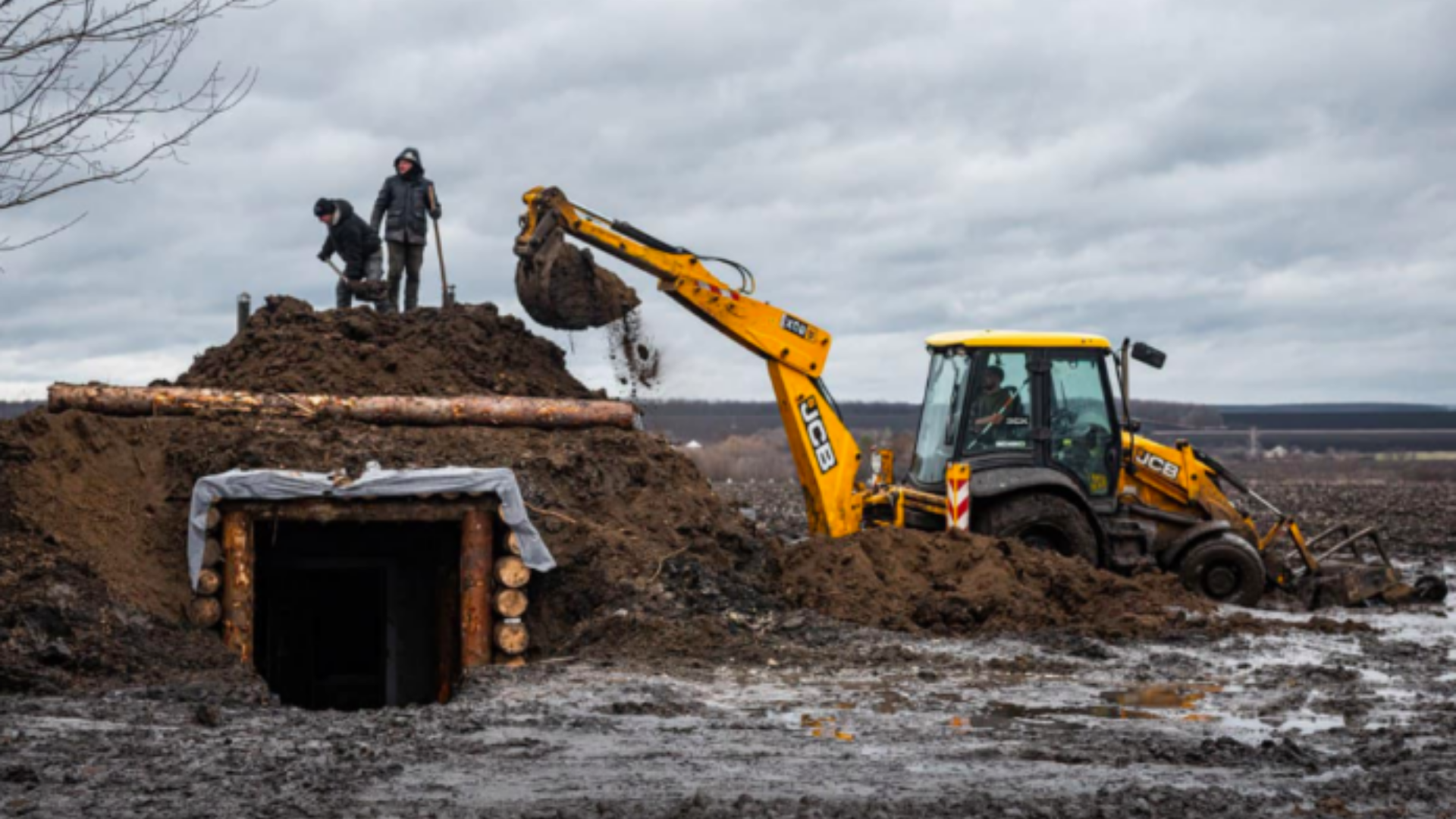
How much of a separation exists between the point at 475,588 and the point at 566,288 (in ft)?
11.8

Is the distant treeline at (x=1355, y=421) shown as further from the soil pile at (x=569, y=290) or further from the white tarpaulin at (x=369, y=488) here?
the white tarpaulin at (x=369, y=488)

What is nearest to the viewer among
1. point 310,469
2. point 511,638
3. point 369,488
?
point 369,488

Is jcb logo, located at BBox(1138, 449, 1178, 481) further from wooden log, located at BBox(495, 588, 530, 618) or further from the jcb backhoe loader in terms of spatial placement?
wooden log, located at BBox(495, 588, 530, 618)

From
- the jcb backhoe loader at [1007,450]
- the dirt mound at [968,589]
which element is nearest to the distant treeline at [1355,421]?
the jcb backhoe loader at [1007,450]

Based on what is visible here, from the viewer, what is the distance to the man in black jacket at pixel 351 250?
16.8 m

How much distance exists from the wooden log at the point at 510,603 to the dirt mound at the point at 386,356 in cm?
250

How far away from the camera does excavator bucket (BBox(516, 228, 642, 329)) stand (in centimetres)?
1524

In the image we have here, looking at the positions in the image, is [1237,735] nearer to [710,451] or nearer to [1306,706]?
[1306,706]

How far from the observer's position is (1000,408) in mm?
15656

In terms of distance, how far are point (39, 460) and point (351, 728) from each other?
16.8 ft

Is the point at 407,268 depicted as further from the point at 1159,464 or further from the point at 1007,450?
the point at 1159,464

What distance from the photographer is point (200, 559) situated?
12.5 metres

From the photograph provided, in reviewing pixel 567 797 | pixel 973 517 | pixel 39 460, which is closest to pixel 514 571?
pixel 39 460

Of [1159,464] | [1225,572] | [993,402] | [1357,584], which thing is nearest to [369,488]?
[993,402]
